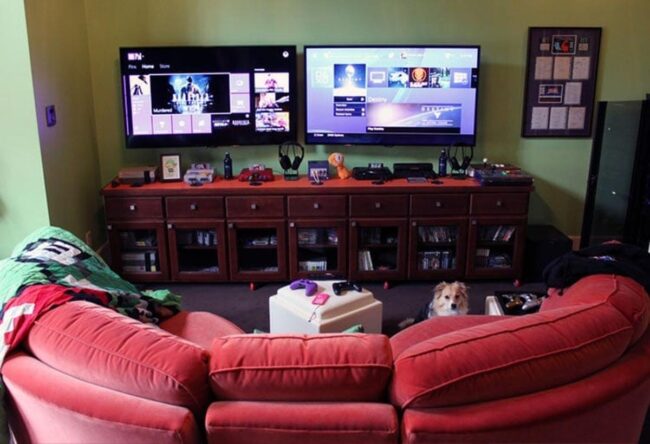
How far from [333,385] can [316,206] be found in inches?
99.5

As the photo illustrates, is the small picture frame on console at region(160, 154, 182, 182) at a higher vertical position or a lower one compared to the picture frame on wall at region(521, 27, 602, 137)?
lower

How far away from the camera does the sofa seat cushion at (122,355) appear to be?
59.6 inches

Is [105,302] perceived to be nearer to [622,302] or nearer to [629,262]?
[622,302]

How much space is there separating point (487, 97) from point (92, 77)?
9.52 ft

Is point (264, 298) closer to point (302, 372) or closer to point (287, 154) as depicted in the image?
point (287, 154)

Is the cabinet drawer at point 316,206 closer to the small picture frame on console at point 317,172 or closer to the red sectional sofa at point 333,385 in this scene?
the small picture frame on console at point 317,172

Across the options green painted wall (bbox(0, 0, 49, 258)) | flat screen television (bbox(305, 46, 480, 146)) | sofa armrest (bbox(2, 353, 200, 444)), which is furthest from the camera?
flat screen television (bbox(305, 46, 480, 146))

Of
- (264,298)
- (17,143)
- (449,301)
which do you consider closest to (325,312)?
(449,301)

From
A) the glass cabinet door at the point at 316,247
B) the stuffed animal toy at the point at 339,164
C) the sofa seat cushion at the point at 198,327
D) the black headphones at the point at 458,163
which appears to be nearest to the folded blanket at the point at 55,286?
the sofa seat cushion at the point at 198,327

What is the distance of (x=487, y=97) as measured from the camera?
4.32 meters

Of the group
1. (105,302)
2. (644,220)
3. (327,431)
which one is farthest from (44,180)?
(644,220)

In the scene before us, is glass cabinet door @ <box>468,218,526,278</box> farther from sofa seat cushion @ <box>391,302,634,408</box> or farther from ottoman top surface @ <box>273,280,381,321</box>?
sofa seat cushion @ <box>391,302,634,408</box>

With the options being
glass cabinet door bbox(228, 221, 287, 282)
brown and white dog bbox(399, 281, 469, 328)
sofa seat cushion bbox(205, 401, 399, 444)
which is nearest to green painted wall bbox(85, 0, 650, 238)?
glass cabinet door bbox(228, 221, 287, 282)

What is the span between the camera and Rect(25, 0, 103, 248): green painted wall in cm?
345
